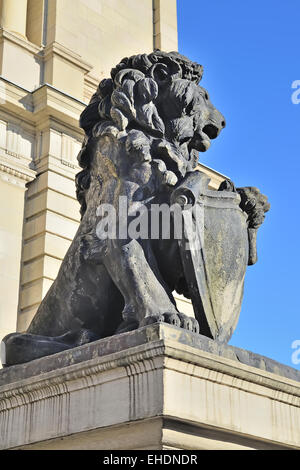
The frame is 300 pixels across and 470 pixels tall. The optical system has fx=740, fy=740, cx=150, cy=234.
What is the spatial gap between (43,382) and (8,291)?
10913 mm

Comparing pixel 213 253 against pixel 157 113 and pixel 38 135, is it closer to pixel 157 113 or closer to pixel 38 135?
pixel 157 113

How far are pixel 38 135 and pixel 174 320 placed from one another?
12.7m

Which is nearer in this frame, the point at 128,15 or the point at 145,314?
the point at 145,314

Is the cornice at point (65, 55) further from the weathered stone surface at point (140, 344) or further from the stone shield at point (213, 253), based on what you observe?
the weathered stone surface at point (140, 344)

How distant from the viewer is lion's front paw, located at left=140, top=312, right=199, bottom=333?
3916 millimetres

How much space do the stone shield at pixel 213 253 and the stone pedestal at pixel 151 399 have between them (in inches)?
11.9

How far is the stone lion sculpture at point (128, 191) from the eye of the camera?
4.34 metres

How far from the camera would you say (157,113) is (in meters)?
4.86

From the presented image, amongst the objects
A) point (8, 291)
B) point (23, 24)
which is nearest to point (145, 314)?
point (8, 291)

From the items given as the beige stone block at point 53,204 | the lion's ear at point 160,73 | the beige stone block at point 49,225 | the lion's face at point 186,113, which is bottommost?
the lion's face at point 186,113

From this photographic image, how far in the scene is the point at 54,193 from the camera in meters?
15.5

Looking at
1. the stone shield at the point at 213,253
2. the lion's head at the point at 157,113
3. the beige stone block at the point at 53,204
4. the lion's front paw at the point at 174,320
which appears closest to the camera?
the lion's front paw at the point at 174,320

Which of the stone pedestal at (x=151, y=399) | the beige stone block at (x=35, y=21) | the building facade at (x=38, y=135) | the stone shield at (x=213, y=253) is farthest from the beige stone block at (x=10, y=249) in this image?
the stone pedestal at (x=151, y=399)
